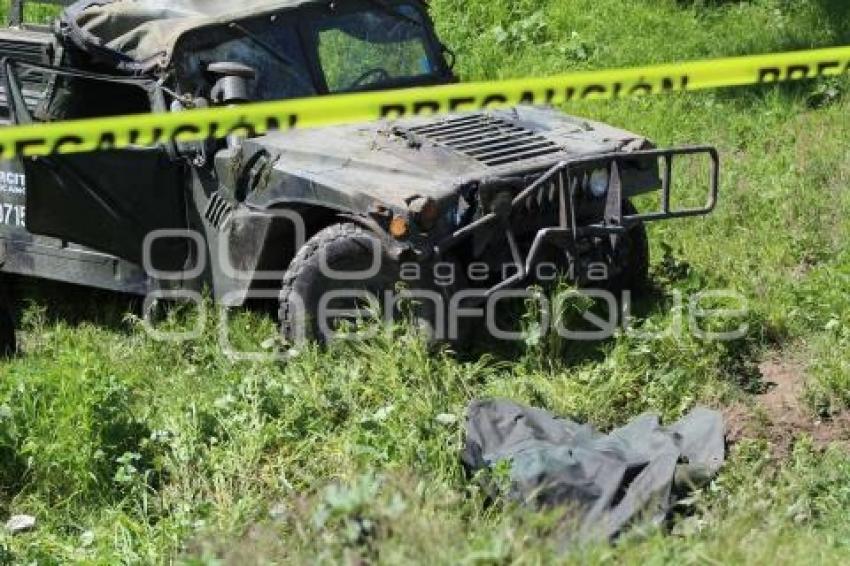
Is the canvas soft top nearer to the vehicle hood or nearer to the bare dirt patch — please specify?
the vehicle hood

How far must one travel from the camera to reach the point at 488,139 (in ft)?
23.2

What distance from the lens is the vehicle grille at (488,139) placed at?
689 cm

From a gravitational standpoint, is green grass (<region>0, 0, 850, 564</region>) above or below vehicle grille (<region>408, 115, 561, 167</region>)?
below

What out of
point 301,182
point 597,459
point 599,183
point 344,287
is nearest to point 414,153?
point 301,182

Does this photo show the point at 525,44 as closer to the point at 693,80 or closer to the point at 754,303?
the point at 754,303

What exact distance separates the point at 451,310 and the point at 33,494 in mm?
1865

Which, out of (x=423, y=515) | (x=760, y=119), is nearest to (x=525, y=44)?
(x=760, y=119)

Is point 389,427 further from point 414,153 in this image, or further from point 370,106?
point 414,153

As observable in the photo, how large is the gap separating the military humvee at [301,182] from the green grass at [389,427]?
31 cm

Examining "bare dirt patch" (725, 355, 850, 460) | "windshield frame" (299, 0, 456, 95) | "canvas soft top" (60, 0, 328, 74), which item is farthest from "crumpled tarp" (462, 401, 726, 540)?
"canvas soft top" (60, 0, 328, 74)

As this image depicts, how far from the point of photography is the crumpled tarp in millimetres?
5262

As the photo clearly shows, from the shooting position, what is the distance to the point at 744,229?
8414 mm

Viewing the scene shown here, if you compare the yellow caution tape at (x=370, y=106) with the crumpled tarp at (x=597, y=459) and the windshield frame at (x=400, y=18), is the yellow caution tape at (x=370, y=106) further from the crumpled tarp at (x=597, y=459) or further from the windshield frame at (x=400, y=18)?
the windshield frame at (x=400, y=18)

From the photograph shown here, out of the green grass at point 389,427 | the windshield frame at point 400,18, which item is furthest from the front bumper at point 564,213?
the windshield frame at point 400,18
